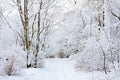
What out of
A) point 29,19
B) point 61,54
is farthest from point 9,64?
point 61,54

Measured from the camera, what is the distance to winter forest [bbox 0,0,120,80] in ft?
40.5

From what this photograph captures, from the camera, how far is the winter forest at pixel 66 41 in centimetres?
1235

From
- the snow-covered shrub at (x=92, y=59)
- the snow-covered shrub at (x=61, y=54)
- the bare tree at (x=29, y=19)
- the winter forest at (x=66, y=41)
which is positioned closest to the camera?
the winter forest at (x=66, y=41)

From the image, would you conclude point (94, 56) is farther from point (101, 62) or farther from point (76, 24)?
point (76, 24)

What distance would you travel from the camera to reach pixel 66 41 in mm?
31531

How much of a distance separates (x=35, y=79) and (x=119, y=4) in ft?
22.2

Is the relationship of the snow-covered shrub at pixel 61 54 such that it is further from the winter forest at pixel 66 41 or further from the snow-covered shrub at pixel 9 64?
the snow-covered shrub at pixel 9 64

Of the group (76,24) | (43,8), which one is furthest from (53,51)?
(43,8)

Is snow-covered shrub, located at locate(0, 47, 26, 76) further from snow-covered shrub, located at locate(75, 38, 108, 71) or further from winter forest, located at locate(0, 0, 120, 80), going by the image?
snow-covered shrub, located at locate(75, 38, 108, 71)

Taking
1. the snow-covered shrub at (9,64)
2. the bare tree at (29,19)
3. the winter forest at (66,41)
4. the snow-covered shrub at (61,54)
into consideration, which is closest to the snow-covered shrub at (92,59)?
the winter forest at (66,41)

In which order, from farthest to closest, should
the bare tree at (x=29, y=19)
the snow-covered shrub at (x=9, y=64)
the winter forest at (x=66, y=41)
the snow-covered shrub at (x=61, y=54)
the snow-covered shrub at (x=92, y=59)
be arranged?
the snow-covered shrub at (x=61, y=54)
the bare tree at (x=29, y=19)
the snow-covered shrub at (x=92, y=59)
the winter forest at (x=66, y=41)
the snow-covered shrub at (x=9, y=64)

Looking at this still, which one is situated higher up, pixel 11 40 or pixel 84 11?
pixel 84 11

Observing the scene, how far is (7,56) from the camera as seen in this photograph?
12.2 m

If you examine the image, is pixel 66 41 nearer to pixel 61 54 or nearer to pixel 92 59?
pixel 61 54
